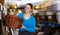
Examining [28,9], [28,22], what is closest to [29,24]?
[28,22]

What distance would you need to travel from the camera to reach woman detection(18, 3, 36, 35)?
6.43 ft

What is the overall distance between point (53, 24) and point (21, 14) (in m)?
0.42

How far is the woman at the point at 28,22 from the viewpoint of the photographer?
77.1 inches

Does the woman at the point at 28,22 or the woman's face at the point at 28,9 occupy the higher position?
the woman's face at the point at 28,9

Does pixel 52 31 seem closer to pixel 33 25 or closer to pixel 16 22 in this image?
pixel 33 25

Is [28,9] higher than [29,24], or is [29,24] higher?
[28,9]

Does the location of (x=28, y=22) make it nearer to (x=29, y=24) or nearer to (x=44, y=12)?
(x=29, y=24)

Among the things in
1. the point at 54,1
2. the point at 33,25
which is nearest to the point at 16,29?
the point at 33,25

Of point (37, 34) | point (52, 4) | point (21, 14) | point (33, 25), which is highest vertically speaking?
point (52, 4)

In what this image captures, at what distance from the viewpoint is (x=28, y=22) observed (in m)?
1.95

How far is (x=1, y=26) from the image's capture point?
210 cm

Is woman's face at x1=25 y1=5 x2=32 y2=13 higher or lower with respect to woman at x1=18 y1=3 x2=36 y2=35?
Answer: higher

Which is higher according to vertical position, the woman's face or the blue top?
the woman's face

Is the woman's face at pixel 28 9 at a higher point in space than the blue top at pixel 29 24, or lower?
higher
